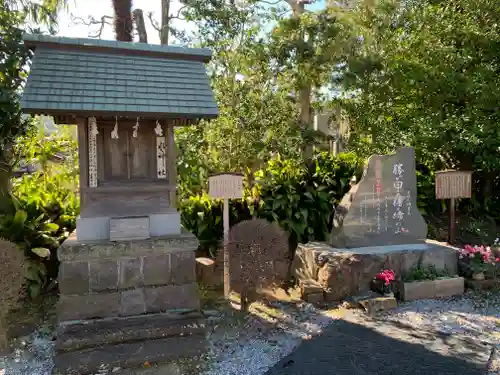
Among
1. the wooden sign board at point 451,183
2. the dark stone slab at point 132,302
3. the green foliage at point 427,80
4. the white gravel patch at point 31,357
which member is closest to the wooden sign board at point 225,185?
the dark stone slab at point 132,302

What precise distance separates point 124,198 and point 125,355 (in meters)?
2.12

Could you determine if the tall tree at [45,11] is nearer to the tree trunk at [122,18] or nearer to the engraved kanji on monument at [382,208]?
the tree trunk at [122,18]

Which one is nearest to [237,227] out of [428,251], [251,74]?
[428,251]

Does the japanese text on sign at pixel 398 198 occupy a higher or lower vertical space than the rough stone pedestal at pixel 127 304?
higher

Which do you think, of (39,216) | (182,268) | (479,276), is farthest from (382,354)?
(39,216)

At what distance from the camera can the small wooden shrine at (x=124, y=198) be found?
4.83 m

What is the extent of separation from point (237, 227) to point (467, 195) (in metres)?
5.22

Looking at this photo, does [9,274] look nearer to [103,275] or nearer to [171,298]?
[103,275]

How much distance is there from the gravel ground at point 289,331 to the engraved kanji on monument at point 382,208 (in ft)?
4.60

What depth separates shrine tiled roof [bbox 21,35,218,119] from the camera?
15.8 ft

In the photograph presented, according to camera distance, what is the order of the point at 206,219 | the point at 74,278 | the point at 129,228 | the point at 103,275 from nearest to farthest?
the point at 74,278, the point at 103,275, the point at 129,228, the point at 206,219

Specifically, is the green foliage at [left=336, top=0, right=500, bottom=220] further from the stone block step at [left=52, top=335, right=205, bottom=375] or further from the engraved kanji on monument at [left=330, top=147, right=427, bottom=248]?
the stone block step at [left=52, top=335, right=205, bottom=375]

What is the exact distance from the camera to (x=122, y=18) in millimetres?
8352

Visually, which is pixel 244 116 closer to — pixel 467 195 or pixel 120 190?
pixel 120 190
